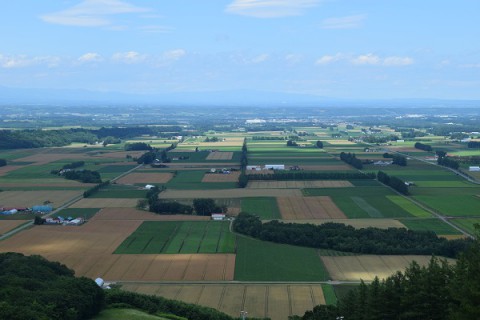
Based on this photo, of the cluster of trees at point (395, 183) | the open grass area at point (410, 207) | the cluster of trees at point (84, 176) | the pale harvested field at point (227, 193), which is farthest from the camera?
the cluster of trees at point (84, 176)

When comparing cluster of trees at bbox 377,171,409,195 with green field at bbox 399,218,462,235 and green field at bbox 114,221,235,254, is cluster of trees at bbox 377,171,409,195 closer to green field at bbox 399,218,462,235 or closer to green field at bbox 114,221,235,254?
green field at bbox 399,218,462,235

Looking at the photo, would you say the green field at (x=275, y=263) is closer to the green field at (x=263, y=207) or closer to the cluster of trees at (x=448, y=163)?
the green field at (x=263, y=207)

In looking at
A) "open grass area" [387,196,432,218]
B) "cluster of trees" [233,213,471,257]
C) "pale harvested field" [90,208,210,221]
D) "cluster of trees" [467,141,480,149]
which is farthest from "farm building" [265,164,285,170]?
"cluster of trees" [467,141,480,149]

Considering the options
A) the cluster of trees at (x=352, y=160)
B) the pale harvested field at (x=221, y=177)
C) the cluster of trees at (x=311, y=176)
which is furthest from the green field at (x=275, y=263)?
the cluster of trees at (x=352, y=160)

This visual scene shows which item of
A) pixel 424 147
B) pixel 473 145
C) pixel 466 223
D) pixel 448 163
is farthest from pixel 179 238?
pixel 473 145

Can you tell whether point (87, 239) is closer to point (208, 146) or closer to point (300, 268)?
point (300, 268)

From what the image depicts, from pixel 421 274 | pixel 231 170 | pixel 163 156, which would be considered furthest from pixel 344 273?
pixel 163 156
